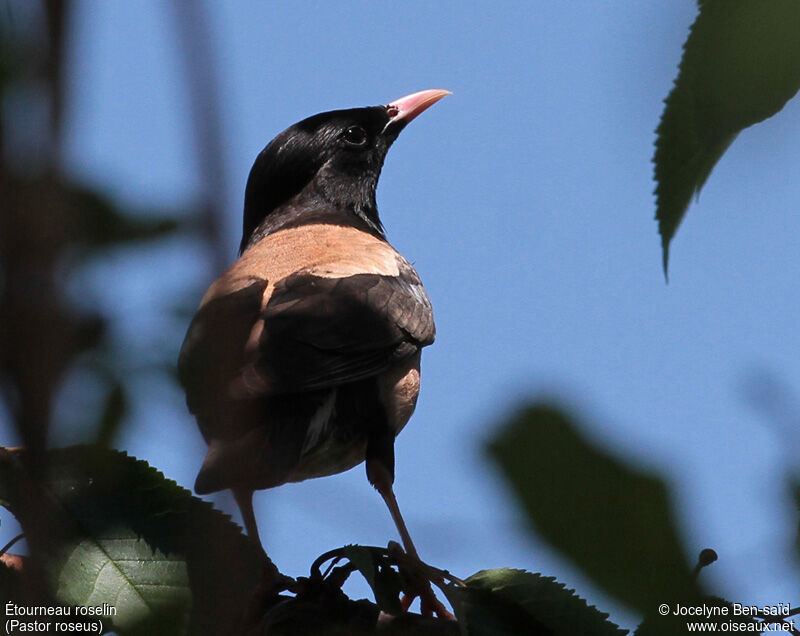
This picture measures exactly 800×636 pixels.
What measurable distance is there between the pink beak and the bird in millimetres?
677

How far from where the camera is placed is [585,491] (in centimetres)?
85

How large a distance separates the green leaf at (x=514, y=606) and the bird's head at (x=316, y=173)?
395 centimetres

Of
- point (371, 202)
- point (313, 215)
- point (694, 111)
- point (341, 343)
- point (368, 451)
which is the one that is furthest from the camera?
point (371, 202)

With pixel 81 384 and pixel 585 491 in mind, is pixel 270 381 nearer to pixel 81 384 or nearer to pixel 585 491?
pixel 81 384

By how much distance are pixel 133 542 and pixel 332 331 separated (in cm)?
190

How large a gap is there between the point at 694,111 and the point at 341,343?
2.79m

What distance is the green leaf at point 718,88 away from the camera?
4.64 feet

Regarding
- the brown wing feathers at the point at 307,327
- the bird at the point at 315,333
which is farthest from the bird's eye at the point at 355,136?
the brown wing feathers at the point at 307,327

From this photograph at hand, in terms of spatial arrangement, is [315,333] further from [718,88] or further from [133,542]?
[718,88]

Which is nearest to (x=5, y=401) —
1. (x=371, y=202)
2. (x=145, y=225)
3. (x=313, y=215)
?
(x=145, y=225)

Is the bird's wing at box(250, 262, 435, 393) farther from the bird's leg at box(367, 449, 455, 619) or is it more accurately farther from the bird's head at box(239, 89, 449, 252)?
the bird's head at box(239, 89, 449, 252)

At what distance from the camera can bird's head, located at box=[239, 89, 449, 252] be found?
643cm

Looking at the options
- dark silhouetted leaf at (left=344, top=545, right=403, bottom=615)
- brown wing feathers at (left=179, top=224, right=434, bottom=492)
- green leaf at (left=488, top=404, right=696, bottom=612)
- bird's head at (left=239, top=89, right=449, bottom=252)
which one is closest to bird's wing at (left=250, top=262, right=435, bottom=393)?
brown wing feathers at (left=179, top=224, right=434, bottom=492)

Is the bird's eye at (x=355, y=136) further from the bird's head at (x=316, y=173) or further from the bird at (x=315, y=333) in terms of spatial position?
the bird at (x=315, y=333)
